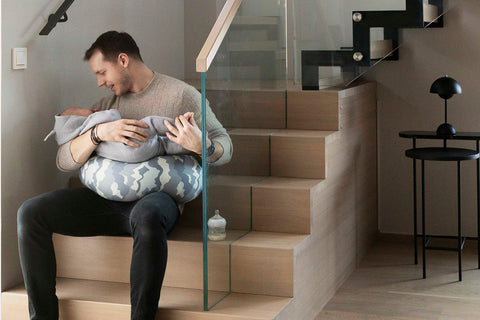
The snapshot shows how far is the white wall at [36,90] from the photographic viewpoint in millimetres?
3172

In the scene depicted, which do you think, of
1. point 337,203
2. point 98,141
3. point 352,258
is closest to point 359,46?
point 337,203

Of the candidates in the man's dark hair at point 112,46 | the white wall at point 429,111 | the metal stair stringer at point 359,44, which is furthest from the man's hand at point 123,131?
the white wall at point 429,111

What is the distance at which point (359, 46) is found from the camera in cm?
373

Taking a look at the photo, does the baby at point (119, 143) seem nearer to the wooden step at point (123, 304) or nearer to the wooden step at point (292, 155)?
the wooden step at point (292, 155)

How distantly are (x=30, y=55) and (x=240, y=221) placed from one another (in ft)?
3.82

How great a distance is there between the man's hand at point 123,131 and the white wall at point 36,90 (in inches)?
17.5

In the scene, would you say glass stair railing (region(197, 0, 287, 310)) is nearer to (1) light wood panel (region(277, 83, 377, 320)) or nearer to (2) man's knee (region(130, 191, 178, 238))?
(2) man's knee (region(130, 191, 178, 238))

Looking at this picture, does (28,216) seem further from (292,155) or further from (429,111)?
(429,111)

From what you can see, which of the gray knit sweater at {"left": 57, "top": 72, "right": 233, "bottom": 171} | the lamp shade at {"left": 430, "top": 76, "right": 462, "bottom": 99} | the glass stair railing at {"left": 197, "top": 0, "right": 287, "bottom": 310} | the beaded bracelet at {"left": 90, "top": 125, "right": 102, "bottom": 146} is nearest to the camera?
the glass stair railing at {"left": 197, "top": 0, "right": 287, "bottom": 310}

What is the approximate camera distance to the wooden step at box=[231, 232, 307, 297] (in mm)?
2957

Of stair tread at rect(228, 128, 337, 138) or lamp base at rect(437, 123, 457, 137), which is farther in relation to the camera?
lamp base at rect(437, 123, 457, 137)

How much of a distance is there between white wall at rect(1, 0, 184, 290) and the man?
0.24m

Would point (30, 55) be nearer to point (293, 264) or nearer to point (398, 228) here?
point (293, 264)

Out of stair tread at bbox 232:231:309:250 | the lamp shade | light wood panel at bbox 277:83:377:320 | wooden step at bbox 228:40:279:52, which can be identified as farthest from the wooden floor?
wooden step at bbox 228:40:279:52
